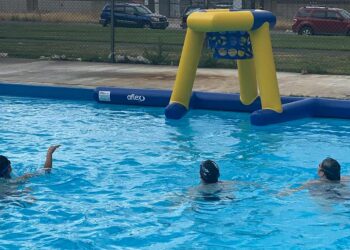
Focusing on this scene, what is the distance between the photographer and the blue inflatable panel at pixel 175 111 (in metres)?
11.6

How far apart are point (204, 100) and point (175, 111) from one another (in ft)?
3.79

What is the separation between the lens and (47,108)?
13.0 meters

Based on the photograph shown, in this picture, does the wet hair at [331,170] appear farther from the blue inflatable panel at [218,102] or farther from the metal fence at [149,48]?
the metal fence at [149,48]

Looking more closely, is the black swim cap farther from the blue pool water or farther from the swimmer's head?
the blue pool water

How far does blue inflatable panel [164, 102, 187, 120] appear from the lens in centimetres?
1161

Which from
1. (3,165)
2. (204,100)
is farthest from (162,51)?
(3,165)

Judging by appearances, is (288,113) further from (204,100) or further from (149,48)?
(149,48)

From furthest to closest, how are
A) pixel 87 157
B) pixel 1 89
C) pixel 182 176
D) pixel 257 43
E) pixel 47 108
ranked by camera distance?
pixel 1 89, pixel 47 108, pixel 257 43, pixel 87 157, pixel 182 176

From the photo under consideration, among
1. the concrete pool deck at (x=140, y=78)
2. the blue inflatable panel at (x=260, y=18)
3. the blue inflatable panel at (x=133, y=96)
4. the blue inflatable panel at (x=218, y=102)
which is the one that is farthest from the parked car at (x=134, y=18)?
the blue inflatable panel at (x=260, y=18)

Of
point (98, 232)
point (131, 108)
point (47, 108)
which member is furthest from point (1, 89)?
point (98, 232)

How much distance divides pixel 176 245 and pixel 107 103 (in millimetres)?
7384

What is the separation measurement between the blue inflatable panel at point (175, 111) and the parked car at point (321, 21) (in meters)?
20.4

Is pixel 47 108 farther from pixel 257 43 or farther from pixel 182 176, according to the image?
pixel 182 176

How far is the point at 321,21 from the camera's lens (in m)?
31.2
